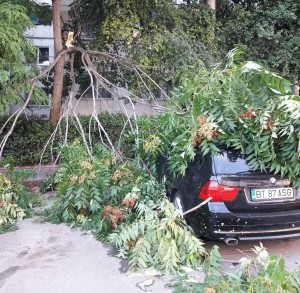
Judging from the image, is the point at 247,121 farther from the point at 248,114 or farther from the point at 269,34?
the point at 269,34

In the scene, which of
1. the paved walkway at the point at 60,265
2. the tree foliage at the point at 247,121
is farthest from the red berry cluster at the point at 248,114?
the paved walkway at the point at 60,265

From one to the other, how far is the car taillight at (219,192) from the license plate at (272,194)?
0.71 feet

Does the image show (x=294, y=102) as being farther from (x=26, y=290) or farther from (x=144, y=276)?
(x=26, y=290)

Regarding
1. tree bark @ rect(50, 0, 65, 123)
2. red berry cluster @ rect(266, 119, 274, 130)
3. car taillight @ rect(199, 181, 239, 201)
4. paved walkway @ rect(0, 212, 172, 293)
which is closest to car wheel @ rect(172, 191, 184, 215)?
car taillight @ rect(199, 181, 239, 201)

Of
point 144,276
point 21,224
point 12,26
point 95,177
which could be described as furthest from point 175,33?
point 144,276

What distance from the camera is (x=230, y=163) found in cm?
420

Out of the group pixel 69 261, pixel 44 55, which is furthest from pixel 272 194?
pixel 44 55

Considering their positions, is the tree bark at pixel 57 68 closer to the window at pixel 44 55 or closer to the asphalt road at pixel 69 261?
the asphalt road at pixel 69 261

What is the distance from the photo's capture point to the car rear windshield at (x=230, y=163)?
4.15 meters

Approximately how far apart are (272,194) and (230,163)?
573 mm

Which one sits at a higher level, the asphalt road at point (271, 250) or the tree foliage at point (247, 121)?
the tree foliage at point (247, 121)

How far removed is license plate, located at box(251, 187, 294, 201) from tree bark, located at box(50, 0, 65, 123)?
7.52 m

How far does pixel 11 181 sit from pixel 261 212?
168 inches

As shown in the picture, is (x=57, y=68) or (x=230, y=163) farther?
(x=57, y=68)
